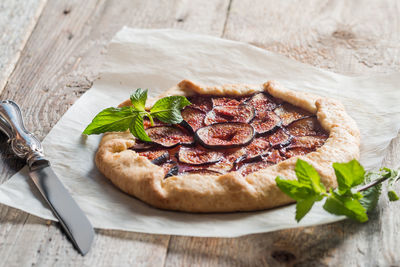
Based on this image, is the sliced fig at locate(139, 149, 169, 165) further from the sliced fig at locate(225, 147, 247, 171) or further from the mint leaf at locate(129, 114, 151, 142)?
the sliced fig at locate(225, 147, 247, 171)

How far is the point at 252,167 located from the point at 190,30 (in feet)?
8.82

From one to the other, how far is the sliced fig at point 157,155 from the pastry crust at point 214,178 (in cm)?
9

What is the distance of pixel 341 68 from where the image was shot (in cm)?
517

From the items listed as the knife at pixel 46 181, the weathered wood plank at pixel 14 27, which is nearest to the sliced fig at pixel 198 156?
the knife at pixel 46 181

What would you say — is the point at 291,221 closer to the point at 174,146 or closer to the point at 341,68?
the point at 174,146

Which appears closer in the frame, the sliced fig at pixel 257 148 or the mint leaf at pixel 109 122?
the sliced fig at pixel 257 148

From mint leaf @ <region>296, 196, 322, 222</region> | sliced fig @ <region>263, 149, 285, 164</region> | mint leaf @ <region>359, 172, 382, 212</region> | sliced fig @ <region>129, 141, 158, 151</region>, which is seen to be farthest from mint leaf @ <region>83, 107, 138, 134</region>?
mint leaf @ <region>359, 172, 382, 212</region>

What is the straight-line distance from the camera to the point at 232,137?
12.7 ft

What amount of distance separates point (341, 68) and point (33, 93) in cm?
290

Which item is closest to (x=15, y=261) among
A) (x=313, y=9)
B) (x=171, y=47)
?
(x=171, y=47)

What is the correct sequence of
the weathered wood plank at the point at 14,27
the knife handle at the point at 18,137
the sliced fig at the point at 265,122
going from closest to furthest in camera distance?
the knife handle at the point at 18,137
the sliced fig at the point at 265,122
the weathered wood plank at the point at 14,27

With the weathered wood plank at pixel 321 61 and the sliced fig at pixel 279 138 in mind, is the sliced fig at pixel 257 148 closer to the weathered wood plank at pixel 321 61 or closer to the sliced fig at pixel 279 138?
the sliced fig at pixel 279 138

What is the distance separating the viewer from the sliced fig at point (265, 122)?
392 cm

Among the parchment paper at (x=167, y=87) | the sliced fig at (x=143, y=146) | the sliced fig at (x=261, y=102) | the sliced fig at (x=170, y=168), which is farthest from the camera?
the sliced fig at (x=261, y=102)
